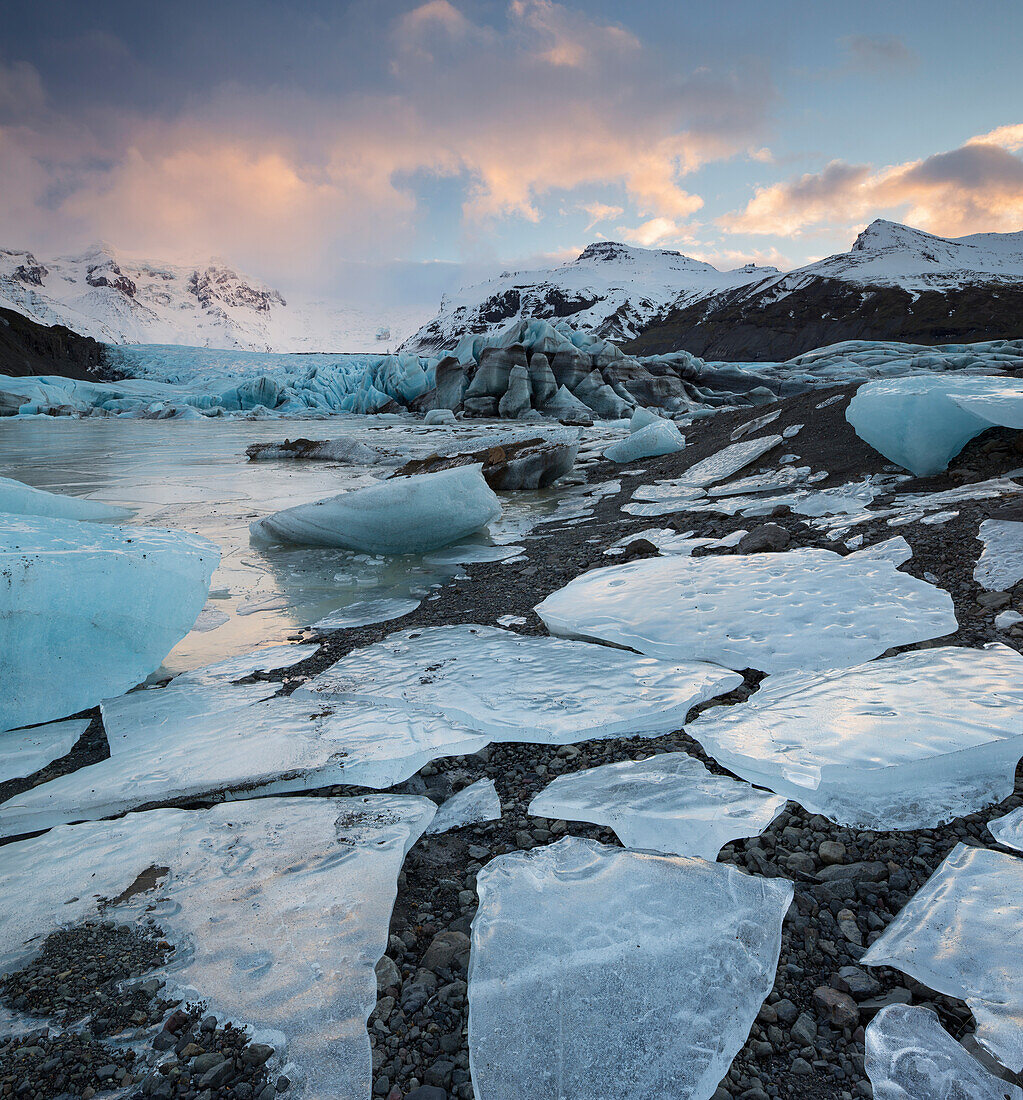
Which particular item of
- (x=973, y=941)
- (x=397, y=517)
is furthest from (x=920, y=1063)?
(x=397, y=517)

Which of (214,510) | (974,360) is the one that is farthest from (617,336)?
(214,510)

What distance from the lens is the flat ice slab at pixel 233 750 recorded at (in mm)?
1419

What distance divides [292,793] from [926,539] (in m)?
2.64

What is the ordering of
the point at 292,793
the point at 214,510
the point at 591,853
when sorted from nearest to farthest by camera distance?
the point at 591,853 < the point at 292,793 < the point at 214,510

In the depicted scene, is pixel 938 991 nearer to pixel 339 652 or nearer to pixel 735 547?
pixel 339 652

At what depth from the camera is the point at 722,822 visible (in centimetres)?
122

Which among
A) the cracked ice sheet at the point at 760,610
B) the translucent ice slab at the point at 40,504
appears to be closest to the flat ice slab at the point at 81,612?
the translucent ice slab at the point at 40,504

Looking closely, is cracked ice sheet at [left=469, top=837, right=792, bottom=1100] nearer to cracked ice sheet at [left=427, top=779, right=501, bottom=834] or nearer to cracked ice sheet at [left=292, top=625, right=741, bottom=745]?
cracked ice sheet at [left=427, top=779, right=501, bottom=834]

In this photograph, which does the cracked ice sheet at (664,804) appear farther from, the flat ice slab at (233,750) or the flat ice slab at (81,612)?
the flat ice slab at (81,612)

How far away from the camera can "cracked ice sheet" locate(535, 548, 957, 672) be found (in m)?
1.92

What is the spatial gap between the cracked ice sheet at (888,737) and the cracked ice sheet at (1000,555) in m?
0.52

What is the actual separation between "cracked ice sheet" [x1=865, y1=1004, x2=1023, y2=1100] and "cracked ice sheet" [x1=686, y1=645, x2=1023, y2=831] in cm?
41

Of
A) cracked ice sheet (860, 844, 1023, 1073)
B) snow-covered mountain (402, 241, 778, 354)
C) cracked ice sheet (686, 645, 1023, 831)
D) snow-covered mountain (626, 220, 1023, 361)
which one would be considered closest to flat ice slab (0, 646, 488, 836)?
cracked ice sheet (686, 645, 1023, 831)

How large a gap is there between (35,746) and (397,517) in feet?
7.42
